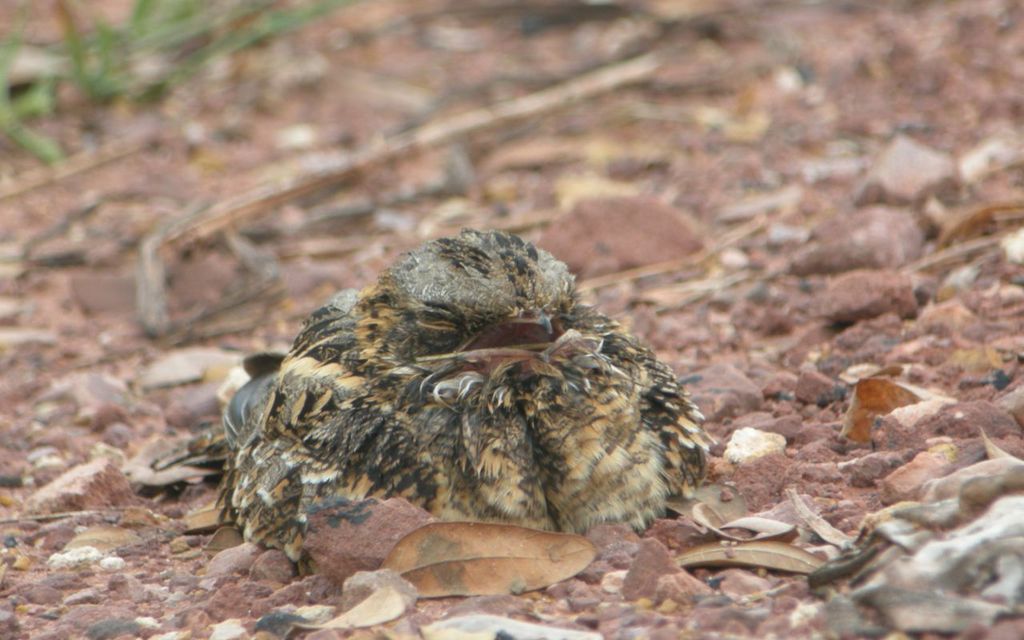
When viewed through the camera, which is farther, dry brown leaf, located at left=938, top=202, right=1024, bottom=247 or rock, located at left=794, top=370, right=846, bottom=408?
dry brown leaf, located at left=938, top=202, right=1024, bottom=247

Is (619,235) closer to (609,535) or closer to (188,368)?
(188,368)

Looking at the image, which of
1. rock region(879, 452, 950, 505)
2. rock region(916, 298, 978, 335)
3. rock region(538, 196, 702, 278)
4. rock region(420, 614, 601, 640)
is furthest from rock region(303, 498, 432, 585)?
rock region(538, 196, 702, 278)

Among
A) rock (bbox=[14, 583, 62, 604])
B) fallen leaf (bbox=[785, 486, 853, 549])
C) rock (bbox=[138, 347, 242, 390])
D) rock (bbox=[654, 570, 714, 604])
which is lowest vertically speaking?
rock (bbox=[138, 347, 242, 390])

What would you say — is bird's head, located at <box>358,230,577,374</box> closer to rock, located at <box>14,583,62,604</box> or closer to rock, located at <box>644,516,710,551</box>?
rock, located at <box>644,516,710,551</box>

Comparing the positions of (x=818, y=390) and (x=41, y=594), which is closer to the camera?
(x=41, y=594)

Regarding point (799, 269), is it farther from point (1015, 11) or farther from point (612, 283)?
point (1015, 11)

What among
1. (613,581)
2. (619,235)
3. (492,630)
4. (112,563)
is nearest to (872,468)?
(613,581)
